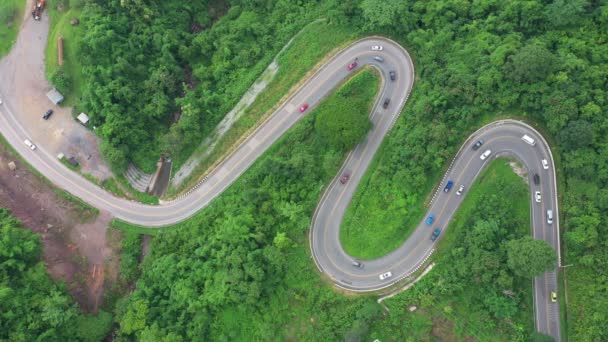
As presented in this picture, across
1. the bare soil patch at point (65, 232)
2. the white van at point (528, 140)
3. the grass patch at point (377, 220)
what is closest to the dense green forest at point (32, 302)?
the bare soil patch at point (65, 232)

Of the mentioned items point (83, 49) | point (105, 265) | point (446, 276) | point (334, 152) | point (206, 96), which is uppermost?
Answer: point (83, 49)

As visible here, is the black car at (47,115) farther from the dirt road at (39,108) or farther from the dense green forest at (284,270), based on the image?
the dense green forest at (284,270)

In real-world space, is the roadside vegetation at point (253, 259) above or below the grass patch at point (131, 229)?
below

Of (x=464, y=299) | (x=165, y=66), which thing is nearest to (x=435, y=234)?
(x=464, y=299)

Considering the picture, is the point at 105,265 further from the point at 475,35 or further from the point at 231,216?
the point at 475,35

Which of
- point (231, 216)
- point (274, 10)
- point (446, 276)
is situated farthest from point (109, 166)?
point (446, 276)

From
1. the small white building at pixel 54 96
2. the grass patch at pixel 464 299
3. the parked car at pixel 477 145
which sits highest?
the small white building at pixel 54 96

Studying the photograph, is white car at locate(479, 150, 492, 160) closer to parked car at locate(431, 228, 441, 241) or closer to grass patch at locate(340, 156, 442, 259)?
grass patch at locate(340, 156, 442, 259)
